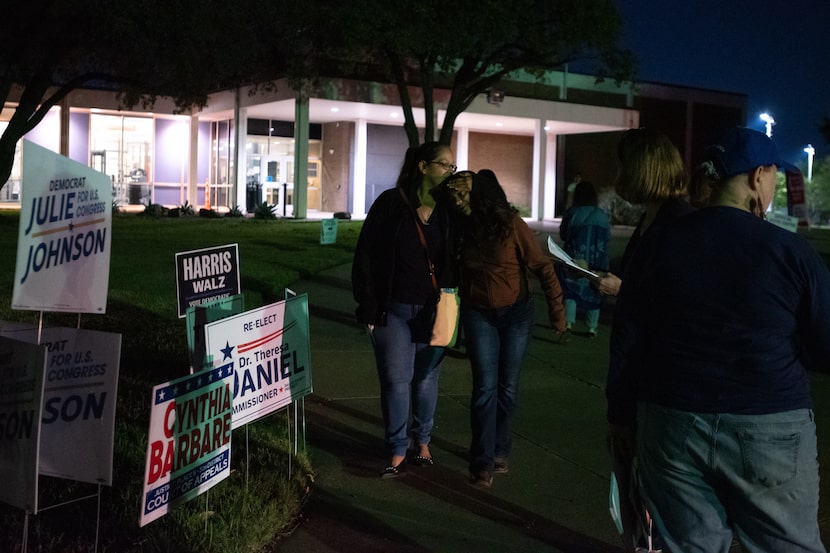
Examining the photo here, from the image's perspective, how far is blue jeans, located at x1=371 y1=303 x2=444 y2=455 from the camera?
19.0ft

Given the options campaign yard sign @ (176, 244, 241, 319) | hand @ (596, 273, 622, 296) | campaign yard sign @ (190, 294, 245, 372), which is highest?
hand @ (596, 273, 622, 296)

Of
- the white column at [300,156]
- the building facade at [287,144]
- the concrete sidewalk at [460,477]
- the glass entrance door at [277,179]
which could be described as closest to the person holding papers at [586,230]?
the concrete sidewalk at [460,477]

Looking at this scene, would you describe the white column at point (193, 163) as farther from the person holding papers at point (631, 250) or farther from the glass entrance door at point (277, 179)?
the person holding papers at point (631, 250)

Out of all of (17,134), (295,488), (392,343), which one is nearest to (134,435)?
(295,488)

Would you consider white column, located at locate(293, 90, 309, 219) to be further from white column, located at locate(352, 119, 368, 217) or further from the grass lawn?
the grass lawn

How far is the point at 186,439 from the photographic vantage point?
430cm

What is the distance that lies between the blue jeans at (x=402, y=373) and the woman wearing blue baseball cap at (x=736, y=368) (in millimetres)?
2877

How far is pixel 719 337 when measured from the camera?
114 inches

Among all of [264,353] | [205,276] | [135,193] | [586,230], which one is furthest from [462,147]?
[264,353]

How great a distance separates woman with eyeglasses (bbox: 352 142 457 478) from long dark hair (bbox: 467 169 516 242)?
0.73ft

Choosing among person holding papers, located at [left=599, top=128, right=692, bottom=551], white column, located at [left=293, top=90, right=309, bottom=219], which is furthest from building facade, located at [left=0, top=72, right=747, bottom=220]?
person holding papers, located at [left=599, top=128, right=692, bottom=551]

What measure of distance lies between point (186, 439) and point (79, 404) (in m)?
0.54

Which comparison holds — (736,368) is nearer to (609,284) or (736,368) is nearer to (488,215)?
(609,284)

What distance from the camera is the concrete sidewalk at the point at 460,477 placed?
16.1 feet
